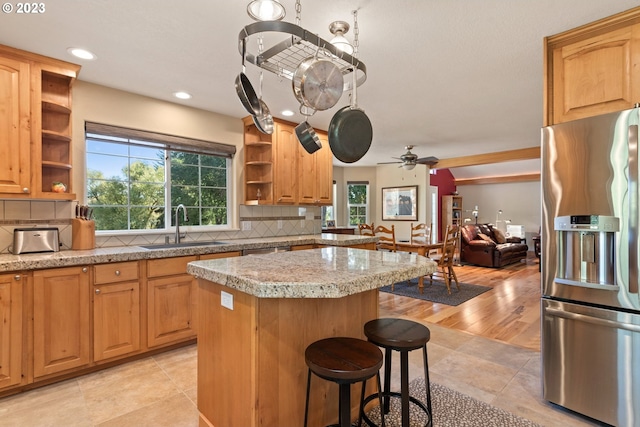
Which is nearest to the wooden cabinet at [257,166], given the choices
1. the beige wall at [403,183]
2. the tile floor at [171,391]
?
the tile floor at [171,391]

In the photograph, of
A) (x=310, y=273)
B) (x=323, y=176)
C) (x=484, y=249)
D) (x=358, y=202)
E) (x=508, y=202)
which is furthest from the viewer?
(x=508, y=202)

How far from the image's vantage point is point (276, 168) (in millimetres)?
3996

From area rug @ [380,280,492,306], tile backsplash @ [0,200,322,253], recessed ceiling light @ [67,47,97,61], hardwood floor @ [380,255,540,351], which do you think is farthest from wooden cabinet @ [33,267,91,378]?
area rug @ [380,280,492,306]

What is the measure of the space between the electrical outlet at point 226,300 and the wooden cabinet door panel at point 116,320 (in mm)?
1450

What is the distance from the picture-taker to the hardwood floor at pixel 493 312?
3.38 m

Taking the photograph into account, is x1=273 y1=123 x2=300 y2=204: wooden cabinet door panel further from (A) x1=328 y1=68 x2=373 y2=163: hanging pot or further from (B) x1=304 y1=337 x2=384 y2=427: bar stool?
(B) x1=304 y1=337 x2=384 y2=427: bar stool

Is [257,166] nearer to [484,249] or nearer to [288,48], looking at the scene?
[288,48]

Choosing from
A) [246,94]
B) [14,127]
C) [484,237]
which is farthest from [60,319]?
[484,237]

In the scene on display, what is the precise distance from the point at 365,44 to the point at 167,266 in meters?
2.41

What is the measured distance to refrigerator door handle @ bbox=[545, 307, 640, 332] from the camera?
1.75 m

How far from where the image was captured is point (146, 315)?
2.69m

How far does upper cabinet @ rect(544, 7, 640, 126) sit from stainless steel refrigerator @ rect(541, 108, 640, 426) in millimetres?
170

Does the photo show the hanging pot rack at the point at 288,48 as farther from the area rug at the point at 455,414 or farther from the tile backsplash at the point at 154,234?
the tile backsplash at the point at 154,234

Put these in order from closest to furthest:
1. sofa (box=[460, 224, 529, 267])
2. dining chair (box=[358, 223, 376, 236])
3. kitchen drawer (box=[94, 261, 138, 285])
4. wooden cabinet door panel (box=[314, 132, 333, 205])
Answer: kitchen drawer (box=[94, 261, 138, 285]) < wooden cabinet door panel (box=[314, 132, 333, 205]) < dining chair (box=[358, 223, 376, 236]) < sofa (box=[460, 224, 529, 267])
